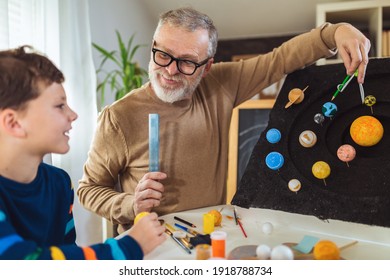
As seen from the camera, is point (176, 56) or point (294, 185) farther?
point (176, 56)

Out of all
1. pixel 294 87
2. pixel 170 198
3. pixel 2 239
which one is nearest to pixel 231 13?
pixel 294 87

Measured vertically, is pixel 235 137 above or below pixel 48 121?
below

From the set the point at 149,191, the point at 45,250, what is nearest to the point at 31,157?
the point at 45,250

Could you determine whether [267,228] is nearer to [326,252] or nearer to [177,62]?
[326,252]

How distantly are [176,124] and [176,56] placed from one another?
21 centimetres

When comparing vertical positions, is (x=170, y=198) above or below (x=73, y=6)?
below

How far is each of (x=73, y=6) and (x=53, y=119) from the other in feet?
3.68

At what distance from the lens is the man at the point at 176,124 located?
1.02 m

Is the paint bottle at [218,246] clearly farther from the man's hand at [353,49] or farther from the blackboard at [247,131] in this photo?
the blackboard at [247,131]

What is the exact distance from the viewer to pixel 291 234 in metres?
0.81

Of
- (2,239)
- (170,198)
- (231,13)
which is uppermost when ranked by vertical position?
(231,13)

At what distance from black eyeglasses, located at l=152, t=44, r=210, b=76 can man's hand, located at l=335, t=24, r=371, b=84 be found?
15.5 inches

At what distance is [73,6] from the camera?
5.19ft
